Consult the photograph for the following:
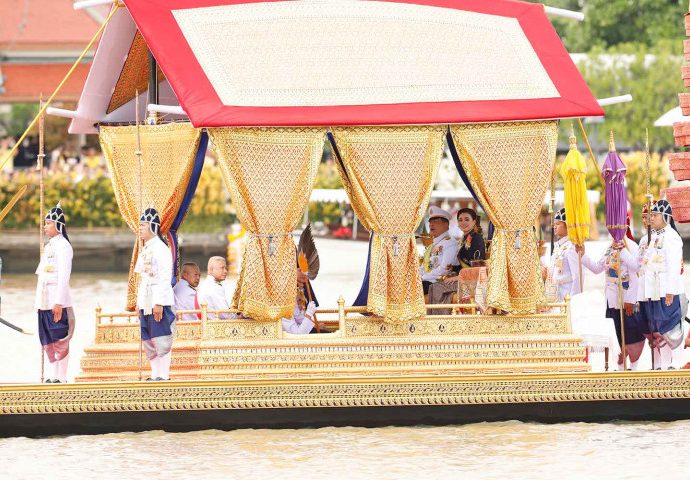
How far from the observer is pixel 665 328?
13.3 meters

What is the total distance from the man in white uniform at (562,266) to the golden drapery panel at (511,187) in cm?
142

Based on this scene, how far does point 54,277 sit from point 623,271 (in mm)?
4969

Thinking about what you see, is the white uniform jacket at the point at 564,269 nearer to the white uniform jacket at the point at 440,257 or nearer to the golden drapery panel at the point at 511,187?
the white uniform jacket at the point at 440,257

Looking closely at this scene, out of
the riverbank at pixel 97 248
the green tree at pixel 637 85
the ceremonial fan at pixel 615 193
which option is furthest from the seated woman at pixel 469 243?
the green tree at pixel 637 85

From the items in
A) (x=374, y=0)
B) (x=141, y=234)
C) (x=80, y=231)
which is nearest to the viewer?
(x=141, y=234)

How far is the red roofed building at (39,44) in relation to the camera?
1436 inches

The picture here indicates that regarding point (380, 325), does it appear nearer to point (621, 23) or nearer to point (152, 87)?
point (152, 87)

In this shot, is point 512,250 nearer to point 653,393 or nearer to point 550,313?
point 550,313

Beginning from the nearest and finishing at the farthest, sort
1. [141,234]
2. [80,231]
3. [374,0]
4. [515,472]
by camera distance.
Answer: [515,472] → [141,234] → [374,0] → [80,231]

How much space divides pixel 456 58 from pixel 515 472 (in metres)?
3.76

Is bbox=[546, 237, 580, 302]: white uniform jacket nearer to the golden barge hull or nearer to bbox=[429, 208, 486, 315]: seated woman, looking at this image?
bbox=[429, 208, 486, 315]: seated woman

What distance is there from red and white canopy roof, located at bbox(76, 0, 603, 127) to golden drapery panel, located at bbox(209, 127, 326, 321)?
211mm

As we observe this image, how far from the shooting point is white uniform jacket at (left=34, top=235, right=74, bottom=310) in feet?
42.6

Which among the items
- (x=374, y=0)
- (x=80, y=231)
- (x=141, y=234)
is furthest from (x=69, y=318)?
(x=80, y=231)
